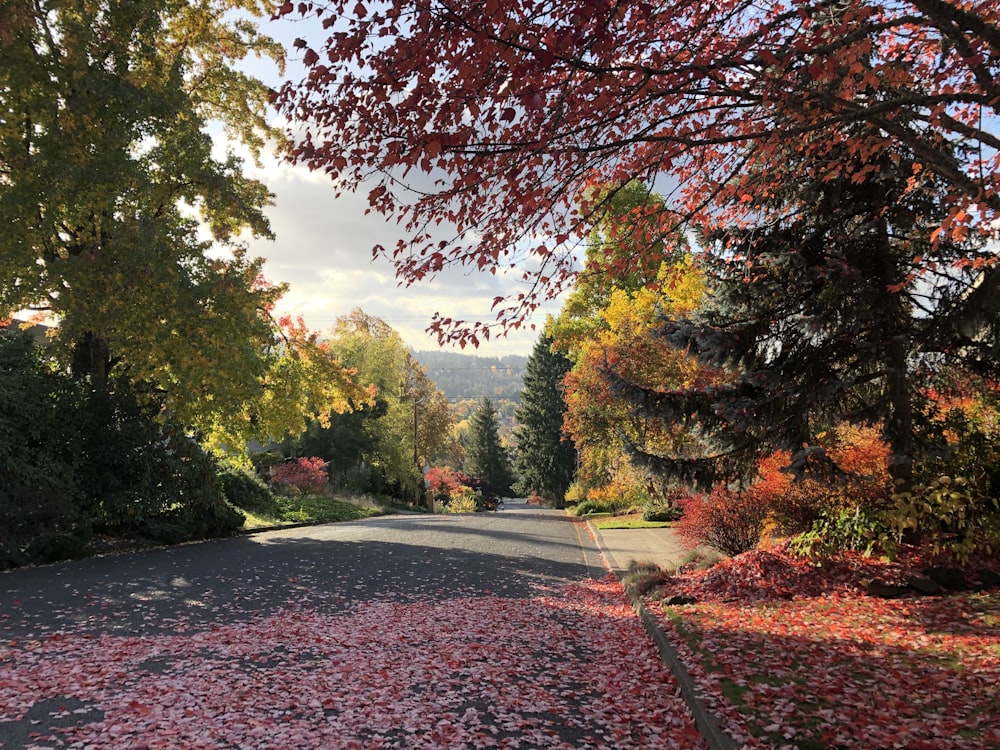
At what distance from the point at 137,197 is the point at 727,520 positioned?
13.4 m

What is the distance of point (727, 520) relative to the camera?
35.4 ft

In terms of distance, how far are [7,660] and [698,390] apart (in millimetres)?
8641

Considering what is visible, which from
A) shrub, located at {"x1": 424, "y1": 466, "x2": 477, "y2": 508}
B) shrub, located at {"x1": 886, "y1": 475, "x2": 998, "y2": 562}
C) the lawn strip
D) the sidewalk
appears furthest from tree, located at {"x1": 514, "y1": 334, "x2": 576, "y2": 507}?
the lawn strip

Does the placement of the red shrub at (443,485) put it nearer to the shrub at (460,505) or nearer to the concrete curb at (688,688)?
the shrub at (460,505)

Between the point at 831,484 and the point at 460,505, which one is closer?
the point at 831,484

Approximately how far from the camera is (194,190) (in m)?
14.9

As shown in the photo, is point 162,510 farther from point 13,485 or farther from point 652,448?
point 652,448

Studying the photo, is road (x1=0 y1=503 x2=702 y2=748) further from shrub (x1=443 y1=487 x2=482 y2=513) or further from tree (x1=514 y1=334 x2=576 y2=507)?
tree (x1=514 y1=334 x2=576 y2=507)

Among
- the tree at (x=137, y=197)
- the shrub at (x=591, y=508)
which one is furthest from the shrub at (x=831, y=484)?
the shrub at (x=591, y=508)

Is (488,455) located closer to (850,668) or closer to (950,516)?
(950,516)

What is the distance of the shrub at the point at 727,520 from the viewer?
34.4ft

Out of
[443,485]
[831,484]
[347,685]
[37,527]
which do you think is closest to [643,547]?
[831,484]

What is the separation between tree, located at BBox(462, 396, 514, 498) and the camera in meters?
63.2

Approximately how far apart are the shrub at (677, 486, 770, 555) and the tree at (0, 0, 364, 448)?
34.1 ft
